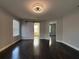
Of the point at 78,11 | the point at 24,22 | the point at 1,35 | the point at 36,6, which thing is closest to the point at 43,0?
the point at 36,6

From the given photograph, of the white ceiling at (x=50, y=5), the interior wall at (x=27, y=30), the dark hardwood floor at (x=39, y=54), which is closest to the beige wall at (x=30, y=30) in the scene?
the interior wall at (x=27, y=30)

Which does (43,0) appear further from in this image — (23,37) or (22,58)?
(23,37)

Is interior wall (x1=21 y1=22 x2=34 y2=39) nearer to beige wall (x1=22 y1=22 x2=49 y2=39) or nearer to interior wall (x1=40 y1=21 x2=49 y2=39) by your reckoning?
beige wall (x1=22 y1=22 x2=49 y2=39)

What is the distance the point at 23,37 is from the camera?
991 cm

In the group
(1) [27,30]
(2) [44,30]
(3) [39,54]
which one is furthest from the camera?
(2) [44,30]

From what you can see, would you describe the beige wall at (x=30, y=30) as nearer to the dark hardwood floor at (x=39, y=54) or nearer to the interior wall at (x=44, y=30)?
the interior wall at (x=44, y=30)

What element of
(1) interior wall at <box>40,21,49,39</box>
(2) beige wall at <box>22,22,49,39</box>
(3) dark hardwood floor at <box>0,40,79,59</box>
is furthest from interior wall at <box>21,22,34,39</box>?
(3) dark hardwood floor at <box>0,40,79,59</box>

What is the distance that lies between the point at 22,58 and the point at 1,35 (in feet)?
6.30

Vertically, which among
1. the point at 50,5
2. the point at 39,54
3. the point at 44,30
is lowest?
the point at 39,54

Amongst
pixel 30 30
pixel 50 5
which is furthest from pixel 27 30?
pixel 50 5

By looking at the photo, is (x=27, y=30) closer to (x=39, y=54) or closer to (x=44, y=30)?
(x=44, y=30)

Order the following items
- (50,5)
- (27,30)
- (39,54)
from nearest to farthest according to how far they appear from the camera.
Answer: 1. (39,54)
2. (50,5)
3. (27,30)

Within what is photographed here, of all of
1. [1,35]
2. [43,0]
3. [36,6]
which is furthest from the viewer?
[1,35]

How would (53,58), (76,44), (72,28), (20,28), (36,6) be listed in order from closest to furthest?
(53,58), (36,6), (76,44), (72,28), (20,28)
